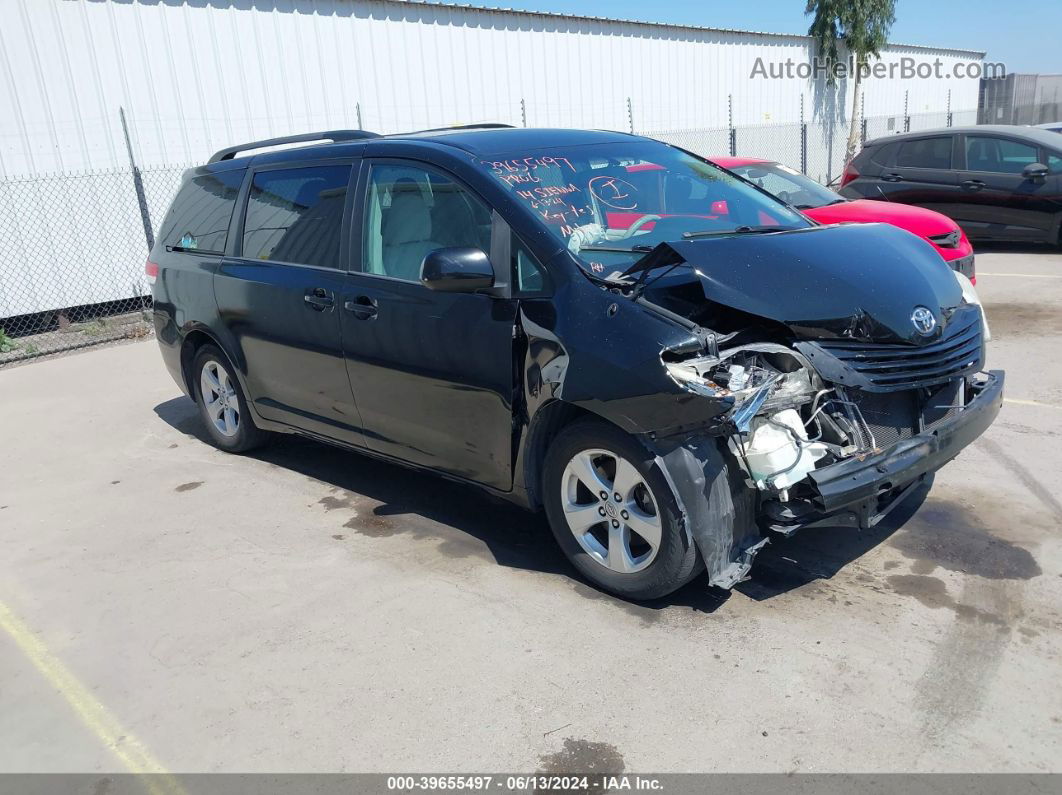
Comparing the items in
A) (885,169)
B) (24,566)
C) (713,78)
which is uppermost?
(713,78)

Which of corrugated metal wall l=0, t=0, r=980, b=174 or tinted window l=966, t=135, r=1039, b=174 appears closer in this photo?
corrugated metal wall l=0, t=0, r=980, b=174

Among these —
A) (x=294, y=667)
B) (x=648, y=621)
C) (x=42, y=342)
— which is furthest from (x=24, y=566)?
(x=42, y=342)

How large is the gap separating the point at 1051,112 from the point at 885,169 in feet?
89.5

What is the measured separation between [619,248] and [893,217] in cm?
544

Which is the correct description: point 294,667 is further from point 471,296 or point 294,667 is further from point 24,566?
point 24,566

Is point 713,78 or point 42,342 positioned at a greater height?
point 713,78

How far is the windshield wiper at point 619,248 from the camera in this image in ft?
A: 12.6

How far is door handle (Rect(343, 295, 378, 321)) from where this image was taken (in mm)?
4379

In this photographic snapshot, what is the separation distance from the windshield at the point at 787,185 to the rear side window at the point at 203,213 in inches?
211

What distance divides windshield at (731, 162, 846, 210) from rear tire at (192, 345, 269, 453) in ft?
18.4

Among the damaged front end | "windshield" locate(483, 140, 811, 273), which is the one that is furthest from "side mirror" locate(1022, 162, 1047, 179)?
the damaged front end

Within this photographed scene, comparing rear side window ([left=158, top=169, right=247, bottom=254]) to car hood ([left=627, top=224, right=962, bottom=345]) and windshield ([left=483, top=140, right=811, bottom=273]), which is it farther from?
car hood ([left=627, top=224, right=962, bottom=345])

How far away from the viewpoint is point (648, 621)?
11.8 feet

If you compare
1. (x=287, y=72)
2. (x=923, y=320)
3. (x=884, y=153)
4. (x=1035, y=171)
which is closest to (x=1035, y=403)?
(x=923, y=320)
